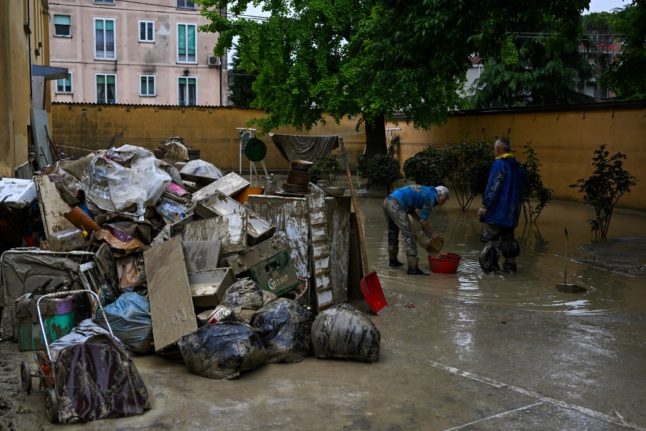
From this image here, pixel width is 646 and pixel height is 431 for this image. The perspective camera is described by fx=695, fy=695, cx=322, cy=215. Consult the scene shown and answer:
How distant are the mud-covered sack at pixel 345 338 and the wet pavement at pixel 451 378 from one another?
98 mm

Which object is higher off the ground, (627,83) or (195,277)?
(627,83)

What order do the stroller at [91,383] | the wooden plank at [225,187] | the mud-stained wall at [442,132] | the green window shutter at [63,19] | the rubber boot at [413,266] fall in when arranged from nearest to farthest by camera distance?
1. the stroller at [91,383]
2. the wooden plank at [225,187]
3. the rubber boot at [413,266]
4. the mud-stained wall at [442,132]
5. the green window shutter at [63,19]

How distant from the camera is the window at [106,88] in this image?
41.6 metres

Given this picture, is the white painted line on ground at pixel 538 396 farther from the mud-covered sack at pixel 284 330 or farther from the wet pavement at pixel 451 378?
the mud-covered sack at pixel 284 330

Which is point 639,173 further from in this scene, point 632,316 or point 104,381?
point 104,381

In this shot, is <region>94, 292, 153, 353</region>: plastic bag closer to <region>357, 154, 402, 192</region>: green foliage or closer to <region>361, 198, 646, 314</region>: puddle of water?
<region>361, 198, 646, 314</region>: puddle of water

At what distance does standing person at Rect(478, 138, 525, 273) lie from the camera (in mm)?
9453

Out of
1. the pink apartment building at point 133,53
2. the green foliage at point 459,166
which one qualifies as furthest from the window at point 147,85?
the green foliage at point 459,166

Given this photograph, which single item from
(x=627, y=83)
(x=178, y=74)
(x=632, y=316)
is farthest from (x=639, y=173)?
(x=178, y=74)

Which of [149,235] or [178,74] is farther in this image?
[178,74]

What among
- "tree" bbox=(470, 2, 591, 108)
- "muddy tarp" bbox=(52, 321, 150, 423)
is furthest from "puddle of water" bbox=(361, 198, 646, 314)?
"tree" bbox=(470, 2, 591, 108)

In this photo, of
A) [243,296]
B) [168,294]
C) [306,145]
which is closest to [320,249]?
[243,296]

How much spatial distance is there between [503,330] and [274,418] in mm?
3128

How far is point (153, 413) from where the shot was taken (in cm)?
458
